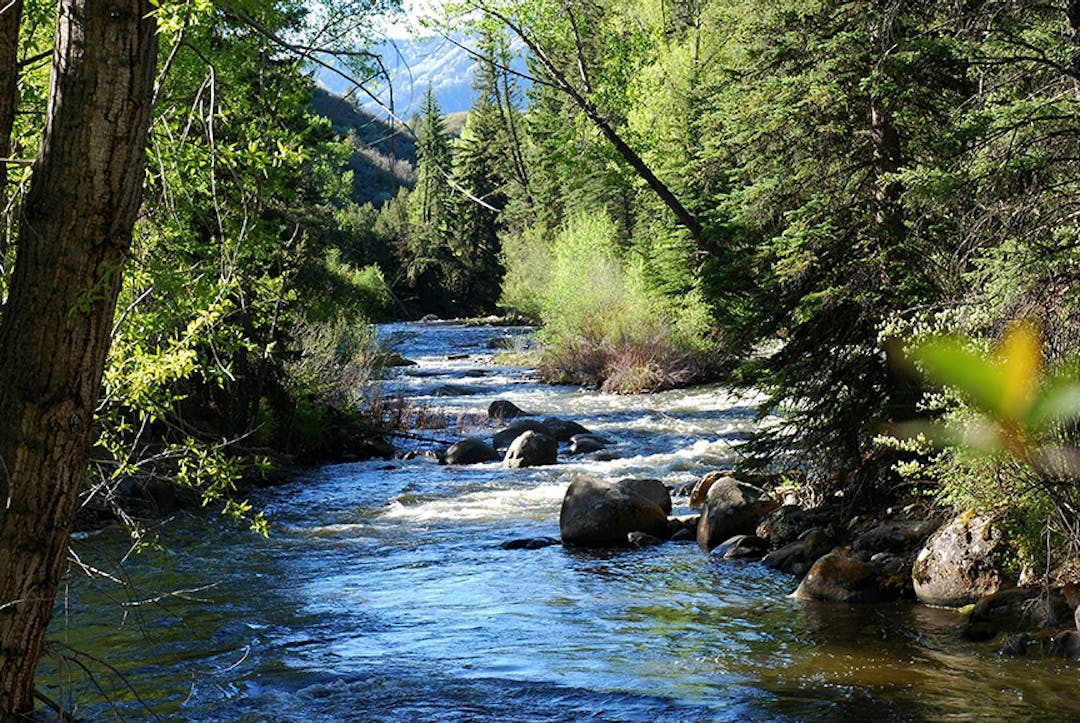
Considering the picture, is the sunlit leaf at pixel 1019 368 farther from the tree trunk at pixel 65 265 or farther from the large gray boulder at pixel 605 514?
the tree trunk at pixel 65 265

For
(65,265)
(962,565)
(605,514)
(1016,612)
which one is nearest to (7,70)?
(65,265)

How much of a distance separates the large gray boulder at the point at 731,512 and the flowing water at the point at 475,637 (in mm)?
322

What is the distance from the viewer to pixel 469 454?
18.7 m

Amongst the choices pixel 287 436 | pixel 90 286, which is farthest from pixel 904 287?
pixel 287 436

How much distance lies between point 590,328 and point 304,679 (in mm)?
22497

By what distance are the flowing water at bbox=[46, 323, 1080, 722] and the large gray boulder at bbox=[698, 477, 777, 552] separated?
0.32m

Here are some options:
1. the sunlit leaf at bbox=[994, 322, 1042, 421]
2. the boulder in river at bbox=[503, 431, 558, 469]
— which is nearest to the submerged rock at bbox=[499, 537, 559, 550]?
the boulder in river at bbox=[503, 431, 558, 469]

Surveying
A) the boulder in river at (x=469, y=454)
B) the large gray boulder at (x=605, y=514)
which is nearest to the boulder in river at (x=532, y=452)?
the boulder in river at (x=469, y=454)

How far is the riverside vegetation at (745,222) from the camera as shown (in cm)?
399

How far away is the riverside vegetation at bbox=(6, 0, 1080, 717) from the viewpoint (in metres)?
3.99

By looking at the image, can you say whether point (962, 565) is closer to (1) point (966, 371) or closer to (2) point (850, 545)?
(2) point (850, 545)

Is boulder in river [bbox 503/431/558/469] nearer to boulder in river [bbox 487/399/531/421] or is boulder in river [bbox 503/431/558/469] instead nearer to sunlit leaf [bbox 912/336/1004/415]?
boulder in river [bbox 487/399/531/421]

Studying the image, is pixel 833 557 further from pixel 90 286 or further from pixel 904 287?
pixel 90 286

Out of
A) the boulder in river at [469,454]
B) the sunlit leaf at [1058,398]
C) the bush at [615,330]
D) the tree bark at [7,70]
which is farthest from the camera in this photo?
the bush at [615,330]
